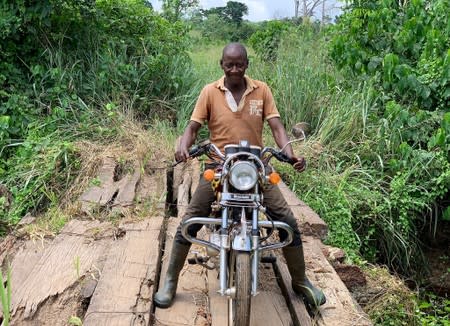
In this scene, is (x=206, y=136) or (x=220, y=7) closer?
(x=206, y=136)

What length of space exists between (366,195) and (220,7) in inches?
945

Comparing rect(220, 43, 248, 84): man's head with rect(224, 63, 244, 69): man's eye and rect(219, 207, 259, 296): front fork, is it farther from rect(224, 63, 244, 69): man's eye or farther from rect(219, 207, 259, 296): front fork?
rect(219, 207, 259, 296): front fork

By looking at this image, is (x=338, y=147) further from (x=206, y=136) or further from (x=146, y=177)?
(x=146, y=177)

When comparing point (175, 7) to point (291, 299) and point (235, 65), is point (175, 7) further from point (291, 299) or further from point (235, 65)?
point (291, 299)

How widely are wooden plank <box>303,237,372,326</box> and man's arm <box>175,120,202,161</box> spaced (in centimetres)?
118

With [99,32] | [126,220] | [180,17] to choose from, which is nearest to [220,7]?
[180,17]

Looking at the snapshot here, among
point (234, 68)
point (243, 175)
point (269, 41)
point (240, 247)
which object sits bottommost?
point (240, 247)

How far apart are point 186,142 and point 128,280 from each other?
92 cm

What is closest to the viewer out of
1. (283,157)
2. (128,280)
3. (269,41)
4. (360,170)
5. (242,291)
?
(242,291)

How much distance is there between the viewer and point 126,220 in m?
4.36

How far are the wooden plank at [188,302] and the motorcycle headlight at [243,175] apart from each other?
90 centimetres

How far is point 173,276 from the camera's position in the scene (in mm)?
3217

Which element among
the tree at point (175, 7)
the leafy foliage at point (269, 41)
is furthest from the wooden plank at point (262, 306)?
the tree at point (175, 7)

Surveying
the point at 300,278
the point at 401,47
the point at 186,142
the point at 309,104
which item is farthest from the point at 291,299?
the point at 401,47
